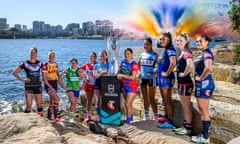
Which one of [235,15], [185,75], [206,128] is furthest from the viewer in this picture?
[235,15]

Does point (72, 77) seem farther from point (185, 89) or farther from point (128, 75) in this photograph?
point (185, 89)

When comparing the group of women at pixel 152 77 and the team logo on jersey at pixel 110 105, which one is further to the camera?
the team logo on jersey at pixel 110 105

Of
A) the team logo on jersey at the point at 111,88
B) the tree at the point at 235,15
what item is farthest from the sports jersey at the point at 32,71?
the tree at the point at 235,15

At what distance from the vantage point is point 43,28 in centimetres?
15588

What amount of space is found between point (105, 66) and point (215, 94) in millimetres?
2601

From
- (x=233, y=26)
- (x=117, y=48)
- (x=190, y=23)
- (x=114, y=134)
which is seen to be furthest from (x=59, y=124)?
(x=233, y=26)

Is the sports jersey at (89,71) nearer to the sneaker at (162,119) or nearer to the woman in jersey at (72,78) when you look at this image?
the woman in jersey at (72,78)

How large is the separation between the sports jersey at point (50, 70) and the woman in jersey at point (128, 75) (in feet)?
5.31

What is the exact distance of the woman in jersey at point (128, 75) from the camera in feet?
22.4

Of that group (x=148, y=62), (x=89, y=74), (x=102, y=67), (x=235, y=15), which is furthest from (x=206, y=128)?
(x=235, y=15)

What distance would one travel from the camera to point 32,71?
Answer: 727cm

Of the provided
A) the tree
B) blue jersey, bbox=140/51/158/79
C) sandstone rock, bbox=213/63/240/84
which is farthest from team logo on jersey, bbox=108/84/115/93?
the tree

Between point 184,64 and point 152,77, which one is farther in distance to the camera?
point 152,77

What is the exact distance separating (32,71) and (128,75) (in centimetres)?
212
